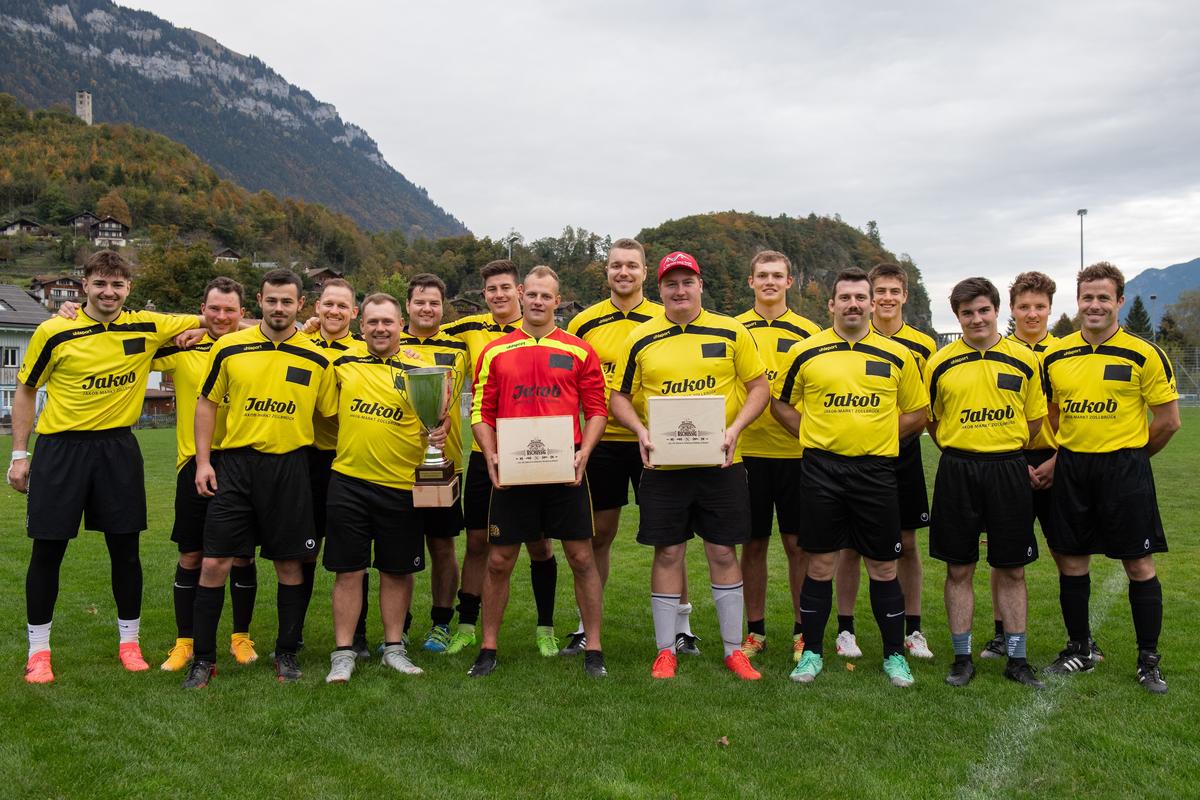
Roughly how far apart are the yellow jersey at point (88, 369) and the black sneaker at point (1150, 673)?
5.96 metres

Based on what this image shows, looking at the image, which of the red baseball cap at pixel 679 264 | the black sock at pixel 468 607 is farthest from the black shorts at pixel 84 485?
the red baseball cap at pixel 679 264

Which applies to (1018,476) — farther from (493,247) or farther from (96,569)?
(493,247)

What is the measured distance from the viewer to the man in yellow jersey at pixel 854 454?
4836mm

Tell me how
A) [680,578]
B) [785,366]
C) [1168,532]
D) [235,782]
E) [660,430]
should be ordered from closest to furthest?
[235,782] → [660,430] → [680,578] → [785,366] → [1168,532]

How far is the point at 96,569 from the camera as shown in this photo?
7973 millimetres

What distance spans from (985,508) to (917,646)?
43.2 inches

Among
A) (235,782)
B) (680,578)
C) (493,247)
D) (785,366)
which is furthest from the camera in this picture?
(493,247)

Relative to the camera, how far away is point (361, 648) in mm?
5492

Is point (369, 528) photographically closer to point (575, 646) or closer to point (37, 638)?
point (575, 646)

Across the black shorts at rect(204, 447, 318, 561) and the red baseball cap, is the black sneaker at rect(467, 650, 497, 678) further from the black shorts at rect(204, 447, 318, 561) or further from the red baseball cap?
the red baseball cap

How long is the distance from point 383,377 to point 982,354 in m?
3.52

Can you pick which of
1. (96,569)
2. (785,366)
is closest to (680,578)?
(785,366)

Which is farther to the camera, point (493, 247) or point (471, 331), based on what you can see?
point (493, 247)

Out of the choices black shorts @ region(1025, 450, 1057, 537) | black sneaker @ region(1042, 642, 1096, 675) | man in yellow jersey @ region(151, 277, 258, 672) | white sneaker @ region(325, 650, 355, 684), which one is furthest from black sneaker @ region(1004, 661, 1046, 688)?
man in yellow jersey @ region(151, 277, 258, 672)
